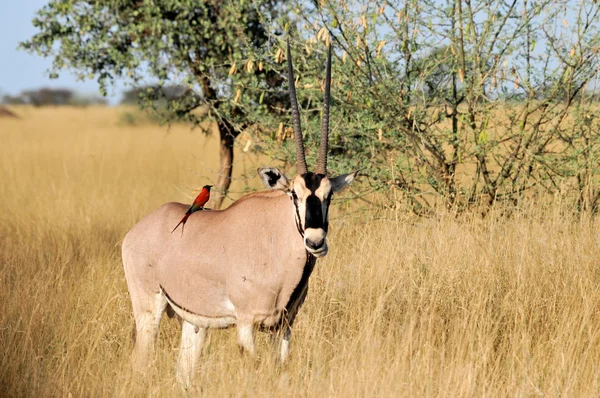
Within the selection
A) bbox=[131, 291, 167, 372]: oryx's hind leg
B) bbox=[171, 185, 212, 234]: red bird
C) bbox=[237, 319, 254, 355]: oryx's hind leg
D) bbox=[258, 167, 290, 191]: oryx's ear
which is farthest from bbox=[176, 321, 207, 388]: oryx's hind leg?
bbox=[258, 167, 290, 191]: oryx's ear

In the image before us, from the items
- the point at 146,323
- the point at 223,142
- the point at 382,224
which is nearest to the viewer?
the point at 146,323

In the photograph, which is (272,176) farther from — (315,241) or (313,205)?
(315,241)

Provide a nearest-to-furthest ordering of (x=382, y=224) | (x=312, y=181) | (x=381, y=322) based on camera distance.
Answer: (x=312, y=181), (x=381, y=322), (x=382, y=224)

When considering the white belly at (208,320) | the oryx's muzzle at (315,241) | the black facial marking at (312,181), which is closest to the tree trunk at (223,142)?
the white belly at (208,320)

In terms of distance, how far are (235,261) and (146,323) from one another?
695 mm

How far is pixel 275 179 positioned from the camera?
4086 millimetres

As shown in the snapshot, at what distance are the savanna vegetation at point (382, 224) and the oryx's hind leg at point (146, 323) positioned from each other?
101mm

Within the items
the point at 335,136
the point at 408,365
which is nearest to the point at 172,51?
the point at 335,136

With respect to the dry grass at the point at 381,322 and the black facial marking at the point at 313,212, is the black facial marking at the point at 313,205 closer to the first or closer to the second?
the black facial marking at the point at 313,212

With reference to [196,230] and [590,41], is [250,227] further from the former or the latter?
[590,41]

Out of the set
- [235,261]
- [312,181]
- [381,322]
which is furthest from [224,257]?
[381,322]

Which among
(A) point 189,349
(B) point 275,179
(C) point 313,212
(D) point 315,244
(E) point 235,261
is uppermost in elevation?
(B) point 275,179

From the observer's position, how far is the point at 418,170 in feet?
23.9

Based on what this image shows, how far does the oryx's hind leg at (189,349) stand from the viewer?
4242 millimetres
